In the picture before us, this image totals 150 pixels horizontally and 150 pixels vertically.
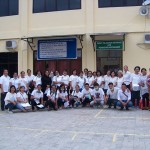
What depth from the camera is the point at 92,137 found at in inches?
324

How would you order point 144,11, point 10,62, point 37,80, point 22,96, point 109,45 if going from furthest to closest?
point 10,62 → point 109,45 → point 144,11 → point 37,80 → point 22,96

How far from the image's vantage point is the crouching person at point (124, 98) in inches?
532

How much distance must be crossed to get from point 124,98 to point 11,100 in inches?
185

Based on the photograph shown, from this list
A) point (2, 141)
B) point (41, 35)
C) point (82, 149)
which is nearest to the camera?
point (82, 149)

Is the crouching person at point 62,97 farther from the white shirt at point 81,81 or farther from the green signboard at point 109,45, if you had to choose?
the green signboard at point 109,45

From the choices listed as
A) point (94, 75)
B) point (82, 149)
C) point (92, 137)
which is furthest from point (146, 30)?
point (82, 149)

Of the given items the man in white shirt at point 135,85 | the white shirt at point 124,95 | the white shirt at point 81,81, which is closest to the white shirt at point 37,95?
the white shirt at point 81,81

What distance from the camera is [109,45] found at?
18.4m

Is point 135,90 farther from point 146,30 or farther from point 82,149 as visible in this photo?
point 82,149

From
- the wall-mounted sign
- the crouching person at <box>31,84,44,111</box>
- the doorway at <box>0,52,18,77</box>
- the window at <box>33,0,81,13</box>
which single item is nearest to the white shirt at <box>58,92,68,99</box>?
the crouching person at <box>31,84,44,111</box>

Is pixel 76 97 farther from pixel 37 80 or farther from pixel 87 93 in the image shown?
pixel 37 80

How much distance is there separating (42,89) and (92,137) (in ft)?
23.5

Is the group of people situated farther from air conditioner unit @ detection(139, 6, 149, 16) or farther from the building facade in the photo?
air conditioner unit @ detection(139, 6, 149, 16)

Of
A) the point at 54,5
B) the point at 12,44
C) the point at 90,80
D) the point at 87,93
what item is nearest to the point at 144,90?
the point at 87,93
